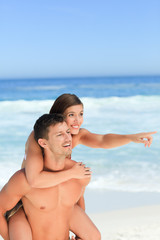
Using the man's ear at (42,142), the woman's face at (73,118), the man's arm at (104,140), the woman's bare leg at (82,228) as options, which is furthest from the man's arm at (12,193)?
the man's arm at (104,140)

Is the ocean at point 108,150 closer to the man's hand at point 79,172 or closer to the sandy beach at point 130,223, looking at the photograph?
the sandy beach at point 130,223

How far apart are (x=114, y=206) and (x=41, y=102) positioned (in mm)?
14563

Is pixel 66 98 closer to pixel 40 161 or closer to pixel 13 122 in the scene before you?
pixel 40 161

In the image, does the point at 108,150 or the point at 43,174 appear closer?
the point at 43,174

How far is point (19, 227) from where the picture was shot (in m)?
2.15

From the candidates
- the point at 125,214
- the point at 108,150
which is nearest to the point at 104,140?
the point at 125,214

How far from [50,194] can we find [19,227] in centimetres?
27

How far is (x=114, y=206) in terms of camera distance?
13.7 ft

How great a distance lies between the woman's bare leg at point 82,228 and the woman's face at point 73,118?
1.92ft

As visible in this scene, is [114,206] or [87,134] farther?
[114,206]

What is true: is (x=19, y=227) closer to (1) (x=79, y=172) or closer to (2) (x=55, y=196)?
(2) (x=55, y=196)

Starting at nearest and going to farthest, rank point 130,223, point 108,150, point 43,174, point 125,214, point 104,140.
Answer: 1. point 43,174
2. point 104,140
3. point 130,223
4. point 125,214
5. point 108,150

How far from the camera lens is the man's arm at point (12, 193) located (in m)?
2.07

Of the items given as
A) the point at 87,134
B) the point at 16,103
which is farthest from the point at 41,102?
the point at 87,134
